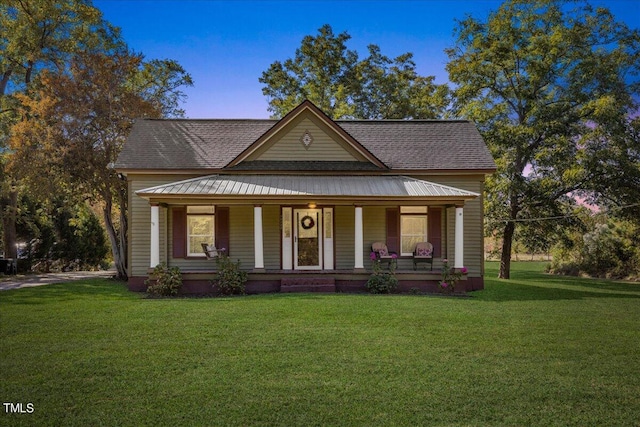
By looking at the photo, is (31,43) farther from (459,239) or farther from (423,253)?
(459,239)

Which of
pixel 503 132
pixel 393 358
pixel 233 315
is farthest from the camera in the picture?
pixel 503 132

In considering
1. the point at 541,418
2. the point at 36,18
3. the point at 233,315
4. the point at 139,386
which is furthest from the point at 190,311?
the point at 36,18

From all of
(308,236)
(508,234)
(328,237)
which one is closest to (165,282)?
(308,236)

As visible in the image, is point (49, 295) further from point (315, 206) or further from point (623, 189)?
point (623, 189)

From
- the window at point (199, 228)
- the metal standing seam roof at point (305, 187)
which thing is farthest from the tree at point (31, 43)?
the metal standing seam roof at point (305, 187)

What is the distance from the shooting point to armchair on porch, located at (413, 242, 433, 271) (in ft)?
47.8

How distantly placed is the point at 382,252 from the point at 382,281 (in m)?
1.42

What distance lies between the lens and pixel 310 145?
1573cm

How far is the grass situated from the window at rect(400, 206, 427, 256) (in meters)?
4.88

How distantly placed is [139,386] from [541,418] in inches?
169

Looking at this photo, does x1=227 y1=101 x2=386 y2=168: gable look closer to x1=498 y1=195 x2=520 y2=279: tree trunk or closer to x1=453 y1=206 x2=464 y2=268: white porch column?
x1=453 y1=206 x2=464 y2=268: white porch column

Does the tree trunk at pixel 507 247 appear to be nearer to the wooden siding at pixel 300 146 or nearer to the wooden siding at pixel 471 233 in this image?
the wooden siding at pixel 471 233

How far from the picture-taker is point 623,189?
18734 mm

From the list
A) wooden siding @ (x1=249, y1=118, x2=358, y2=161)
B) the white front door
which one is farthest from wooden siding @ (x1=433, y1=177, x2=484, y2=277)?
wooden siding @ (x1=249, y1=118, x2=358, y2=161)
